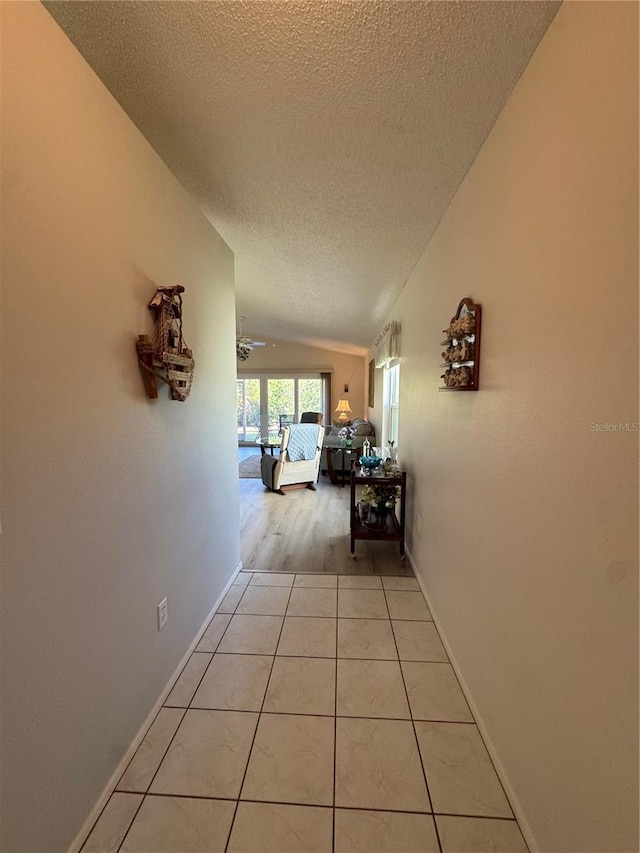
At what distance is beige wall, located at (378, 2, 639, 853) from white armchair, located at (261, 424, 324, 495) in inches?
137

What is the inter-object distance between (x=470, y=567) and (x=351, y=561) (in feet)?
4.81

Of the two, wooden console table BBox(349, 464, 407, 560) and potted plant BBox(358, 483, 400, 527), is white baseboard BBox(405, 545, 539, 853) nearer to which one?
wooden console table BBox(349, 464, 407, 560)

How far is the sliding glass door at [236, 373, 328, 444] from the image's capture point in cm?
900

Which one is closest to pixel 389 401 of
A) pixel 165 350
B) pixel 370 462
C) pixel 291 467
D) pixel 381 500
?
pixel 291 467

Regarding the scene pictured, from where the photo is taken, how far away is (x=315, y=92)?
1.22 m

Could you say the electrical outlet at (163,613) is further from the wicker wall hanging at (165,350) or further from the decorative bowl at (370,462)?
the decorative bowl at (370,462)

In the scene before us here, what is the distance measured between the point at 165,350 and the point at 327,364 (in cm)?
754

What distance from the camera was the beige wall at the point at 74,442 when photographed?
0.85 m

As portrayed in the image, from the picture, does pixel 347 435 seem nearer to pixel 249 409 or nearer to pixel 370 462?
pixel 370 462

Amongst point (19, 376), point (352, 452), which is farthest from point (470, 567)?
point (352, 452)

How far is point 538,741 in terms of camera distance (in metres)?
1.02

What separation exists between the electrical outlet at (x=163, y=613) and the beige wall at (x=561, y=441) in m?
1.37

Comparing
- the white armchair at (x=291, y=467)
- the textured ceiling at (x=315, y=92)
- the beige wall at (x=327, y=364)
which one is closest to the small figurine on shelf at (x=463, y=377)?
the textured ceiling at (x=315, y=92)

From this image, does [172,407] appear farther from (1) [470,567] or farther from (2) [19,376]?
(1) [470,567]
